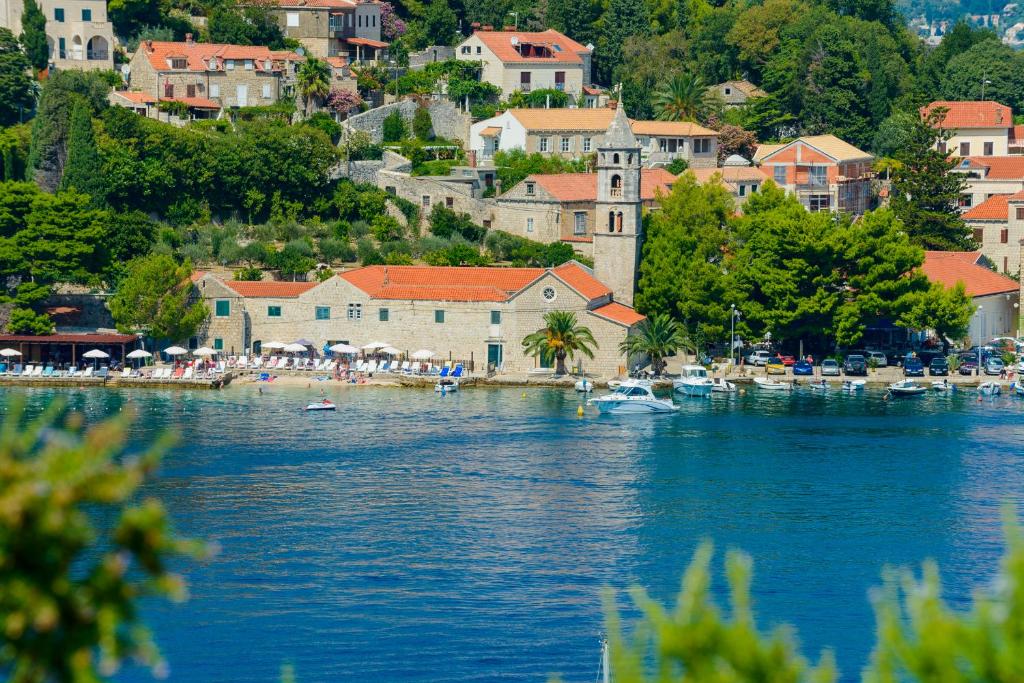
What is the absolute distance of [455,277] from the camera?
63594 millimetres

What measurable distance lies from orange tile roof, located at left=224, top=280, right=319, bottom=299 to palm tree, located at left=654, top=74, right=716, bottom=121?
92.2 ft

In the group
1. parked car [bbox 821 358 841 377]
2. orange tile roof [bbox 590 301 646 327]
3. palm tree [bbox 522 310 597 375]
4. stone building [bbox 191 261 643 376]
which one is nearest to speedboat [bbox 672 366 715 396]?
stone building [bbox 191 261 643 376]

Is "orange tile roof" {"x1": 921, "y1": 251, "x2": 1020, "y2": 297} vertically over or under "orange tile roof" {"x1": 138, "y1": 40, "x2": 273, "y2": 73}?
under

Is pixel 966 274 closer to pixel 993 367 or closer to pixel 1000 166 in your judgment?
pixel 993 367

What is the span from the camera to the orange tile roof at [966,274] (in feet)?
225

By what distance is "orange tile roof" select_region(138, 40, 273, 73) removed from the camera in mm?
79438

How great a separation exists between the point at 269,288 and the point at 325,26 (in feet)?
84.3

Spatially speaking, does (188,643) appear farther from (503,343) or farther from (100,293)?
(100,293)

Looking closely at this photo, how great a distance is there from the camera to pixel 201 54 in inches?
3167

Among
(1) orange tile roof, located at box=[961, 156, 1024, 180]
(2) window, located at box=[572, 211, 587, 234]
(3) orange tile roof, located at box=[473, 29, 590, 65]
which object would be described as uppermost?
(3) orange tile roof, located at box=[473, 29, 590, 65]

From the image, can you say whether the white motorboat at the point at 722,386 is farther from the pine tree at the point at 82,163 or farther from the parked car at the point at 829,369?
the pine tree at the point at 82,163

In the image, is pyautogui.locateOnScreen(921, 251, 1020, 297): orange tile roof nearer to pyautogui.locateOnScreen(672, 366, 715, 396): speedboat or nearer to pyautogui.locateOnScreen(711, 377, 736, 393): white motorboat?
pyautogui.locateOnScreen(711, 377, 736, 393): white motorboat

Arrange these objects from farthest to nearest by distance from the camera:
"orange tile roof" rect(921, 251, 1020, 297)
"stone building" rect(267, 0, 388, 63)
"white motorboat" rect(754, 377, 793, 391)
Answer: "stone building" rect(267, 0, 388, 63)
"orange tile roof" rect(921, 251, 1020, 297)
"white motorboat" rect(754, 377, 793, 391)

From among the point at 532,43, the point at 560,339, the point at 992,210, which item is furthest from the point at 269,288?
the point at 992,210
